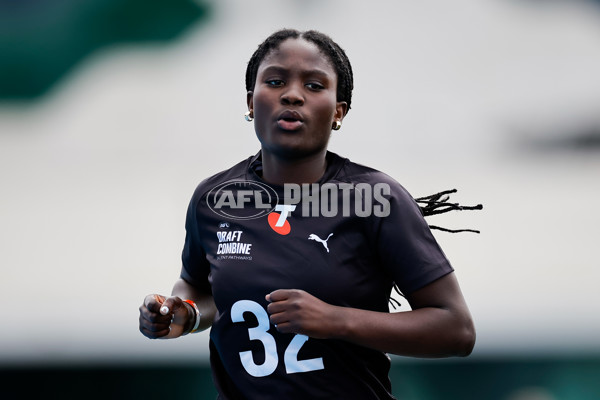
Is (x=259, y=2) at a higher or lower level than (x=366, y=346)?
higher

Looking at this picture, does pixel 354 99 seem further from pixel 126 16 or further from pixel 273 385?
pixel 273 385

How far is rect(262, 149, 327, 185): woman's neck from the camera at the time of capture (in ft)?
4.33

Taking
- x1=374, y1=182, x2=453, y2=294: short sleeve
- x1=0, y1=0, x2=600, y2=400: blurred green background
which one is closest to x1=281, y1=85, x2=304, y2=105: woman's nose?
x1=374, y1=182, x2=453, y2=294: short sleeve

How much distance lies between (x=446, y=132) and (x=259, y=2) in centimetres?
94

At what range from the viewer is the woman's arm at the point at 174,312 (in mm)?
1249

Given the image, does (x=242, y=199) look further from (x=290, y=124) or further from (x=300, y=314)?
(x=300, y=314)

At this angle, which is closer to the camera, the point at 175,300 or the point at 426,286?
the point at 426,286

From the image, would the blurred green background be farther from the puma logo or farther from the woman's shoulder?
the puma logo

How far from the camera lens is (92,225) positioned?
285 cm

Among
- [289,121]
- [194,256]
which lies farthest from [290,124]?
[194,256]

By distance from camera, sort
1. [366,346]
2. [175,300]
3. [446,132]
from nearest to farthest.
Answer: [366,346] → [175,300] → [446,132]

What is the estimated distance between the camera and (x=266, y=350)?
1.22 m

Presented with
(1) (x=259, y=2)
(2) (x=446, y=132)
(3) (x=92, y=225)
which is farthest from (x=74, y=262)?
(2) (x=446, y=132)

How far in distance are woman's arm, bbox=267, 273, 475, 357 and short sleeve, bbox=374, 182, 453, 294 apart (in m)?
0.02
